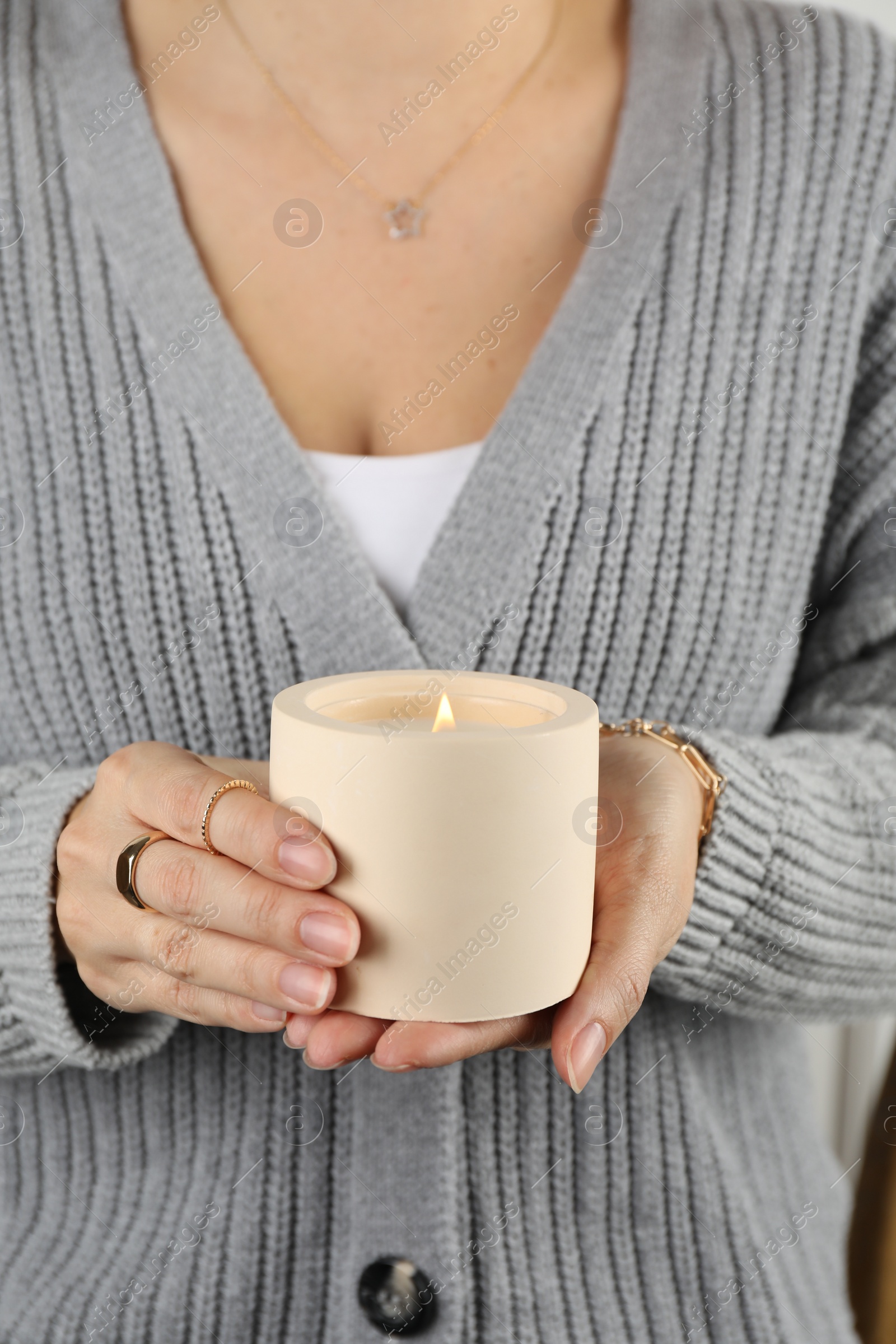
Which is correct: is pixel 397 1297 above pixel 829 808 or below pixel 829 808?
below

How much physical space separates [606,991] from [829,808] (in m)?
0.28

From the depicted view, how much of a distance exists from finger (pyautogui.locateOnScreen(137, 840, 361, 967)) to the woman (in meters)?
0.15

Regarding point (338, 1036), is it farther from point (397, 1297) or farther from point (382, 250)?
point (382, 250)

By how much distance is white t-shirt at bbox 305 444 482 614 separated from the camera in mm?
663

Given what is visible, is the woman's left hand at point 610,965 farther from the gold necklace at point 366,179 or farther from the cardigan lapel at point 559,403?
the gold necklace at point 366,179

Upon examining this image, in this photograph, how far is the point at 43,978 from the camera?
541mm

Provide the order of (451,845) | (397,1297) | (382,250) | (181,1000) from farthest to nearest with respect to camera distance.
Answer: (382,250) < (397,1297) < (181,1000) < (451,845)

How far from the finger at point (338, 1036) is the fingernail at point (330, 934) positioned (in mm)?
43

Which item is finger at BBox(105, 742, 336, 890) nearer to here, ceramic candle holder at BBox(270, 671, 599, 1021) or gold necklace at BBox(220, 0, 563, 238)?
ceramic candle holder at BBox(270, 671, 599, 1021)

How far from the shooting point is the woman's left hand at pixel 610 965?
1.32ft

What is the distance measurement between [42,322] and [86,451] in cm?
9

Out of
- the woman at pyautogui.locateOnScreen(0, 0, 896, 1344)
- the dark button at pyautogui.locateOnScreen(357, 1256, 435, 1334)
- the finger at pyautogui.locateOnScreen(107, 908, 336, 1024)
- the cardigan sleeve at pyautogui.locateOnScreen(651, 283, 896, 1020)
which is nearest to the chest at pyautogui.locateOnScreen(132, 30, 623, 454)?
the woman at pyautogui.locateOnScreen(0, 0, 896, 1344)

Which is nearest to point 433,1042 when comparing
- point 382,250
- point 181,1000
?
point 181,1000

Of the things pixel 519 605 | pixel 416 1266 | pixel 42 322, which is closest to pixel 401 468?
pixel 519 605
